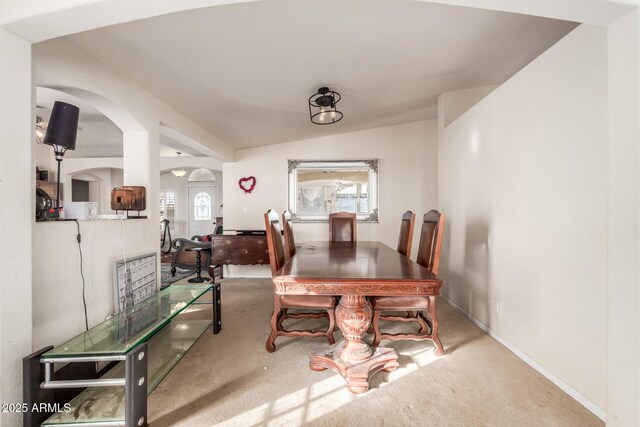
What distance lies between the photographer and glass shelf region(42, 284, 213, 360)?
140 centimetres

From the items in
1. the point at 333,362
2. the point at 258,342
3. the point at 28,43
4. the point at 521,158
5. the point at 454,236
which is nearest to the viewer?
the point at 28,43

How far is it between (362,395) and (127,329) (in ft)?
4.78

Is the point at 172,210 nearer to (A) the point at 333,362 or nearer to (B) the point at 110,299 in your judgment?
(B) the point at 110,299

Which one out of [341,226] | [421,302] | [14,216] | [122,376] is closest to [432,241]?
[421,302]

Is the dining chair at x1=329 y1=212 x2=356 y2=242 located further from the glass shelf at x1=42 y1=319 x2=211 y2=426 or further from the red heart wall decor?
the glass shelf at x1=42 y1=319 x2=211 y2=426

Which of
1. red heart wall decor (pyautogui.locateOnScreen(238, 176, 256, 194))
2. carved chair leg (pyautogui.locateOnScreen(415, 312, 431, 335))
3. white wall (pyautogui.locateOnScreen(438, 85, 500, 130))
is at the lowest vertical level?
carved chair leg (pyautogui.locateOnScreen(415, 312, 431, 335))

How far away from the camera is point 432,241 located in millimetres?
2326

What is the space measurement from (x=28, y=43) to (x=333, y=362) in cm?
241

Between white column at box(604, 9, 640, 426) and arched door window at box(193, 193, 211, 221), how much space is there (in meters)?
8.49

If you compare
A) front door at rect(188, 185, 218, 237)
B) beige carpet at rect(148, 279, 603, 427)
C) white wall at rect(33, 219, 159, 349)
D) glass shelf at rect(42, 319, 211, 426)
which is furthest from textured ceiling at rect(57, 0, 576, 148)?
front door at rect(188, 185, 218, 237)

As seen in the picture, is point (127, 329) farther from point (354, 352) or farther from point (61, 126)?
point (354, 352)

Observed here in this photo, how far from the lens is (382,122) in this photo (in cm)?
438

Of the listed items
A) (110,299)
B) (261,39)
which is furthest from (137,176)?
(261,39)

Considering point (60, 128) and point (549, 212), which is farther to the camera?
point (549, 212)
